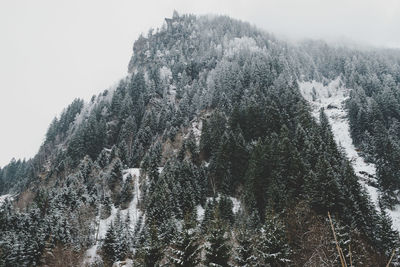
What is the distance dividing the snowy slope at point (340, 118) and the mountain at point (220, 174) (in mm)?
505

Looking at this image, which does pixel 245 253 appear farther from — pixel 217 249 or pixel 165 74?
pixel 165 74

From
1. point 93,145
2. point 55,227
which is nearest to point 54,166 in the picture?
point 93,145

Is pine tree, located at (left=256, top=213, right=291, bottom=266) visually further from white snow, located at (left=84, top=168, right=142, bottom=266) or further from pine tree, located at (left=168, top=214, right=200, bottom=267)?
white snow, located at (left=84, top=168, right=142, bottom=266)

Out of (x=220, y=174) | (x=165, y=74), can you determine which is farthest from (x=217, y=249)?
(x=165, y=74)

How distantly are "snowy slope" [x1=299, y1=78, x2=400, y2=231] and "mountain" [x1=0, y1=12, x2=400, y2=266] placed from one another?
0.50 metres

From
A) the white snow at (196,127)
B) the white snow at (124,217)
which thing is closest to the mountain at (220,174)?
the white snow at (124,217)

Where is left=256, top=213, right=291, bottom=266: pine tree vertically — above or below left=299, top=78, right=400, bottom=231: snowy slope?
below

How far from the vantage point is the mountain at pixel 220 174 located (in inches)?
1136

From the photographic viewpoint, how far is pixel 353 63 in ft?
439

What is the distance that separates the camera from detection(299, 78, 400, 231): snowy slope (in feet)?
193

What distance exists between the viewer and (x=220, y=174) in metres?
61.9

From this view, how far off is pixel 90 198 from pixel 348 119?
77905 millimetres

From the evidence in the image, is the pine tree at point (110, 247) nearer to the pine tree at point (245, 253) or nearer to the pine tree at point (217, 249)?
the pine tree at point (217, 249)

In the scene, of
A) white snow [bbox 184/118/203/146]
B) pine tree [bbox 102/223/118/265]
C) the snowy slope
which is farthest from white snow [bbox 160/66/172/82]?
pine tree [bbox 102/223/118/265]
